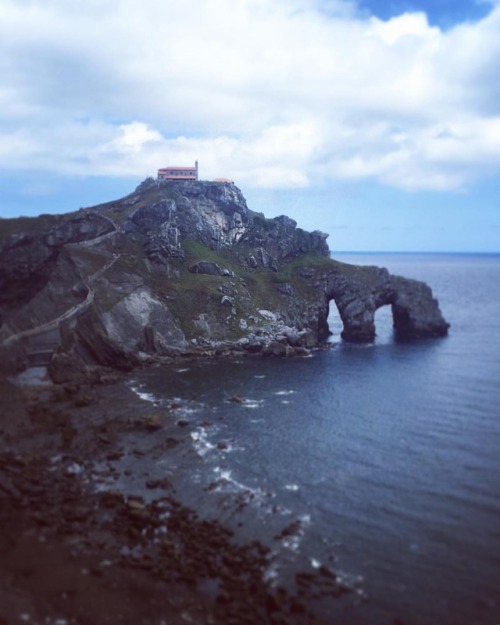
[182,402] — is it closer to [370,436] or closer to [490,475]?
[370,436]

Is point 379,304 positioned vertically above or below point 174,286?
below

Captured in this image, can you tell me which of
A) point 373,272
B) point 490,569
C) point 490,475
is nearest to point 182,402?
point 490,475

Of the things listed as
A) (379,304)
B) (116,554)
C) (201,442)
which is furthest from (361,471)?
(379,304)

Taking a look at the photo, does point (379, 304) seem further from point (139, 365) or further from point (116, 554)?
point (116, 554)

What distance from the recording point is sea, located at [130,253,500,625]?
33812 mm

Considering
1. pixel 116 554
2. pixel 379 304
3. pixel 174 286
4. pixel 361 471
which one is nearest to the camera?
pixel 116 554

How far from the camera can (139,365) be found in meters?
86.2

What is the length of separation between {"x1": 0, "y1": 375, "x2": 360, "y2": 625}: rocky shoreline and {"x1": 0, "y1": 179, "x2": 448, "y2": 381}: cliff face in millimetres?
27793

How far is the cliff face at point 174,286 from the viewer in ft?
276

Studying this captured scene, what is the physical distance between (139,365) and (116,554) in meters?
50.3

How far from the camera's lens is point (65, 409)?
65.8 metres

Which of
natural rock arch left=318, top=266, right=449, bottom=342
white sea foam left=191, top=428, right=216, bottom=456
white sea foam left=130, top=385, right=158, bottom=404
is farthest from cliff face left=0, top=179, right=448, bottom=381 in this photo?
white sea foam left=191, top=428, right=216, bottom=456

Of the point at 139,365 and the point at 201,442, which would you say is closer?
the point at 201,442

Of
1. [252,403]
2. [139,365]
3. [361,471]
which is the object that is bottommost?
[361,471]
